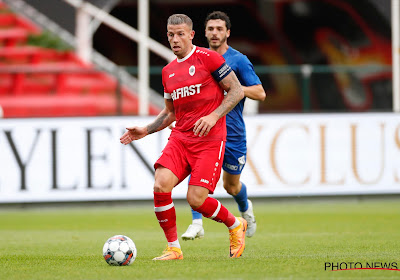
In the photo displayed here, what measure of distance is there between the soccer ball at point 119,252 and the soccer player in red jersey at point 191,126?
463mm

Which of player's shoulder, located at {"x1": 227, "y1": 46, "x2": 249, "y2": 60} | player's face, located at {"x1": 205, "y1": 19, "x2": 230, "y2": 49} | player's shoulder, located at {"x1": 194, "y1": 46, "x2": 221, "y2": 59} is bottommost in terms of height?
player's shoulder, located at {"x1": 194, "y1": 46, "x2": 221, "y2": 59}

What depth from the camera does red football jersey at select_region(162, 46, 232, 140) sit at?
295 inches

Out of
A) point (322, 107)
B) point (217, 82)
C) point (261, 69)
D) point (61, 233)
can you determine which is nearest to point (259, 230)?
point (61, 233)

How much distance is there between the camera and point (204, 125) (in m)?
7.18

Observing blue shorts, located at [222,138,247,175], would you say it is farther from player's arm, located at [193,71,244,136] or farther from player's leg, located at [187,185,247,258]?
player's arm, located at [193,71,244,136]

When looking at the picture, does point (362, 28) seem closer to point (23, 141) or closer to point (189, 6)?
point (189, 6)

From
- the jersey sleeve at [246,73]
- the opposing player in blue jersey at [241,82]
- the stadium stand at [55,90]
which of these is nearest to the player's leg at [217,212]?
the opposing player in blue jersey at [241,82]

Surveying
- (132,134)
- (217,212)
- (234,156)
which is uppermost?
(132,134)

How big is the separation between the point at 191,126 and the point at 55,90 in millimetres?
10278

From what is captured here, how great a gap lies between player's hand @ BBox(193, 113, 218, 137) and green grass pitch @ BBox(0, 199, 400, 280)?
113 cm

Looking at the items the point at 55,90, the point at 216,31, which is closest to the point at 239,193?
the point at 216,31

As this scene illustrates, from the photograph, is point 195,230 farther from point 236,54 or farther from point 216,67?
point 216,67

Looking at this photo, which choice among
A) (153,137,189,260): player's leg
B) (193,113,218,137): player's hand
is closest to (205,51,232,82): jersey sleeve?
(193,113,218,137): player's hand

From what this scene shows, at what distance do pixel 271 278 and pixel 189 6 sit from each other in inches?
727
